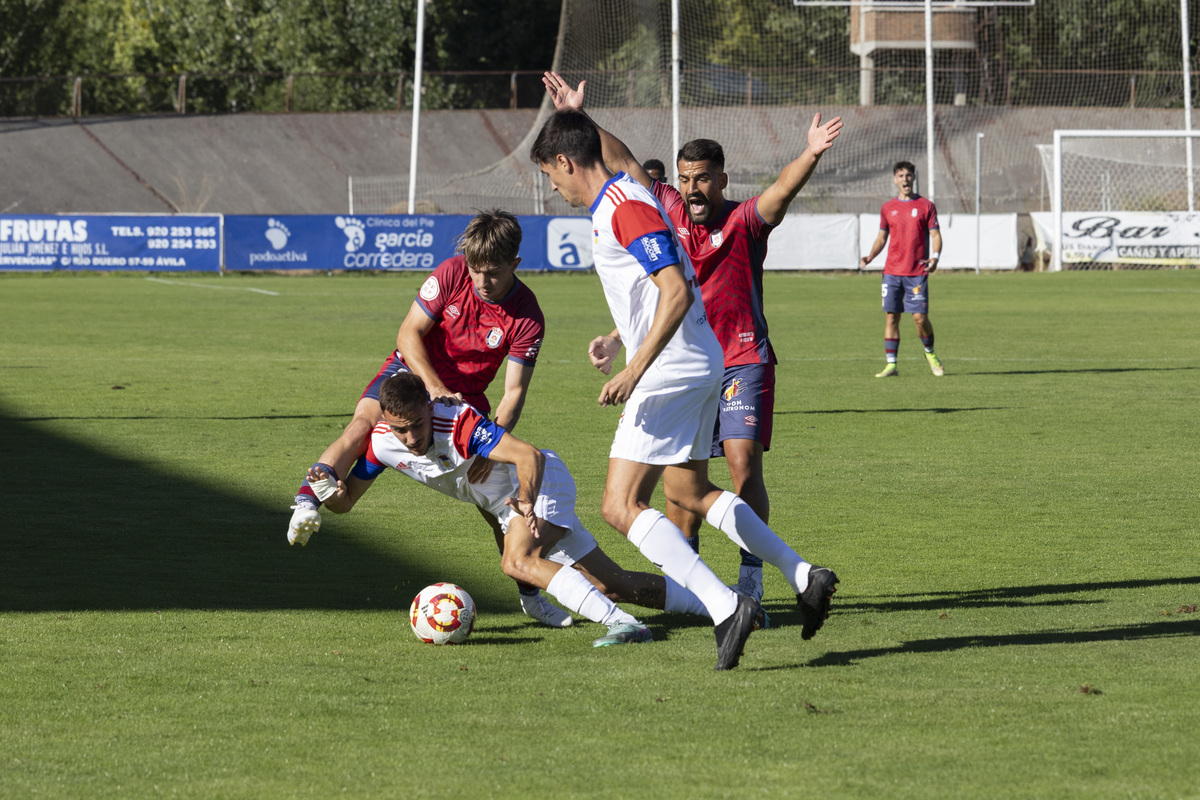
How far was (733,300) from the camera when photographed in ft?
20.3

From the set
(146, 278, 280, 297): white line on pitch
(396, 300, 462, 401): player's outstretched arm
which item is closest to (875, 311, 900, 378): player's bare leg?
(396, 300, 462, 401): player's outstretched arm

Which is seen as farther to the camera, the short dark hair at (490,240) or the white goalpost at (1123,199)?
the white goalpost at (1123,199)

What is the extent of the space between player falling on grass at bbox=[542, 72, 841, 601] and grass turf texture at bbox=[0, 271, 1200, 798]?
2.04 feet

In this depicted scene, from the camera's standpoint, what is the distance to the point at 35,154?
49.9 metres

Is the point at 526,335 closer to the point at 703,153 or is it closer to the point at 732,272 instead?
the point at 732,272

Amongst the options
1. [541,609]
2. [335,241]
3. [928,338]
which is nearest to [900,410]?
[928,338]

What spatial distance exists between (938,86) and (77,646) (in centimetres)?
5335

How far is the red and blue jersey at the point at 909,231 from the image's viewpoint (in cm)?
1518

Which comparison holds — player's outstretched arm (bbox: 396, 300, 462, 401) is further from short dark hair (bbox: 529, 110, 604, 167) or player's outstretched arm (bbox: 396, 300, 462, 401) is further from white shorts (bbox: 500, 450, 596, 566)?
short dark hair (bbox: 529, 110, 604, 167)

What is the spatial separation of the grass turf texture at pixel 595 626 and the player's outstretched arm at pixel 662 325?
1.02 metres

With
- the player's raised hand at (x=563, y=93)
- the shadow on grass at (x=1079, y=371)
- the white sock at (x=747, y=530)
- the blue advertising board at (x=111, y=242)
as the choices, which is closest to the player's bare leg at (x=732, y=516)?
the white sock at (x=747, y=530)

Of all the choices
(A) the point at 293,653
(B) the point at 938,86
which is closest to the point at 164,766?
(A) the point at 293,653

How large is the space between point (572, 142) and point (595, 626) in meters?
2.02

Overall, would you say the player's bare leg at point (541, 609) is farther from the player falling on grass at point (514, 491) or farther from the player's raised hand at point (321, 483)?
the player's raised hand at point (321, 483)
